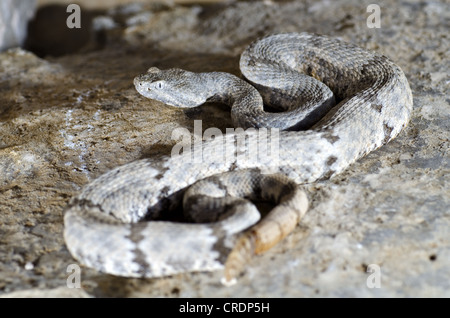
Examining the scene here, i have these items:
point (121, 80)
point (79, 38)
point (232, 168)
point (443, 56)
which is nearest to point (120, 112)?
point (121, 80)

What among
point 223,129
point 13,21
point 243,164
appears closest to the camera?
point 243,164

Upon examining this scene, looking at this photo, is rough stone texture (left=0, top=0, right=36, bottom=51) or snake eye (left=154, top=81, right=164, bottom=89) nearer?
snake eye (left=154, top=81, right=164, bottom=89)

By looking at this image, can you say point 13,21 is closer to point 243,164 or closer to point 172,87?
point 172,87

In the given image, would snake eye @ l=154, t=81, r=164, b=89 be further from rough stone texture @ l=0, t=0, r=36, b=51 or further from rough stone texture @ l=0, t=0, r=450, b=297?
rough stone texture @ l=0, t=0, r=36, b=51

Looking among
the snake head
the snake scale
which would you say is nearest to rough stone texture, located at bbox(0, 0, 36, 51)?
the snake head

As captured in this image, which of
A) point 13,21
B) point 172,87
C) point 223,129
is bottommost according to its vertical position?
point 223,129

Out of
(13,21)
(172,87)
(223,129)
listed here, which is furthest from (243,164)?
(13,21)
